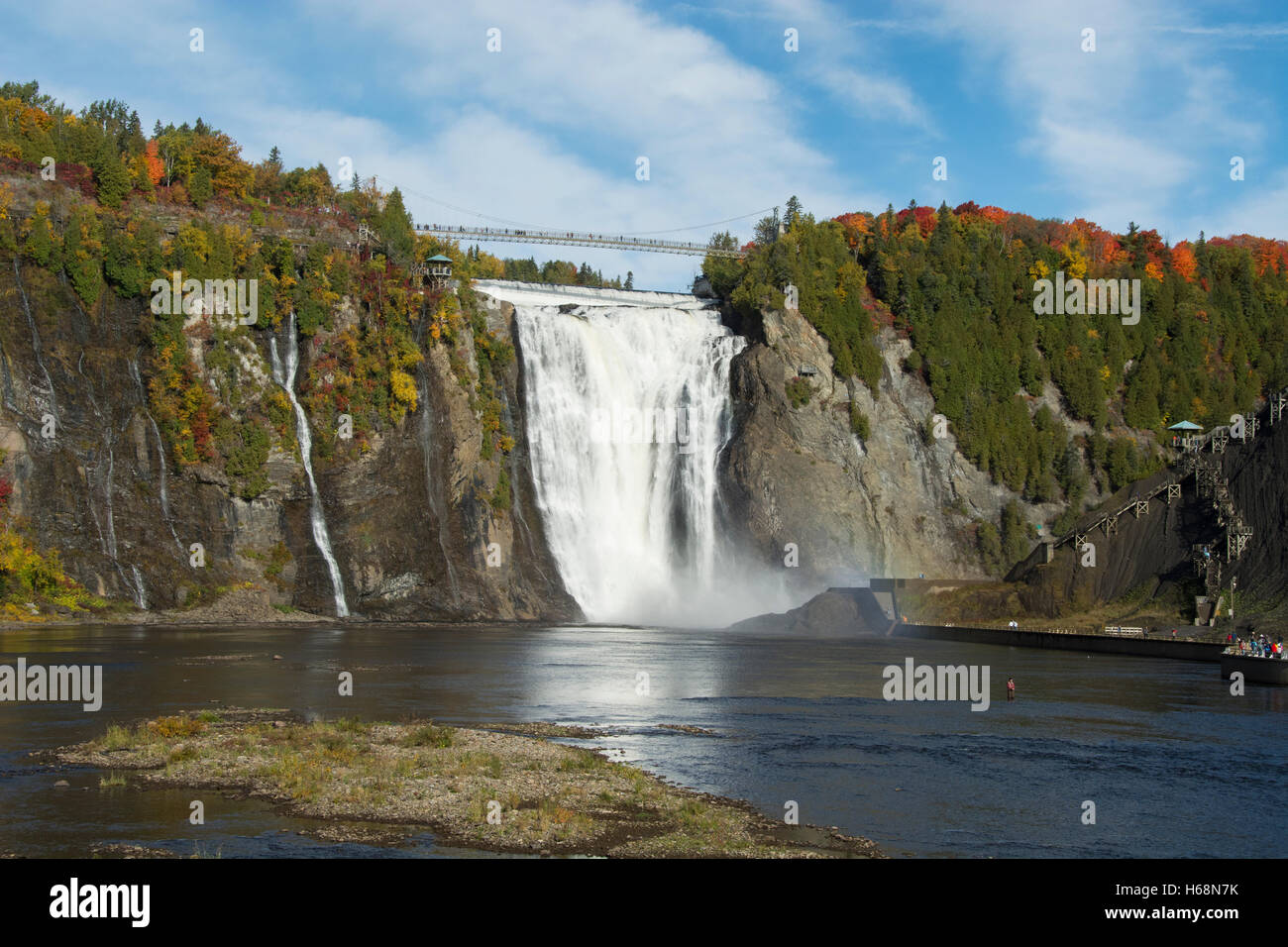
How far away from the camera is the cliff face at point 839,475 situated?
3976 inches

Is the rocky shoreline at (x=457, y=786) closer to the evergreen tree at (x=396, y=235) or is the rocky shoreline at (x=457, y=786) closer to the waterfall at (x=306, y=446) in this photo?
the waterfall at (x=306, y=446)

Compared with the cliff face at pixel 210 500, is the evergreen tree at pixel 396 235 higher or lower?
higher

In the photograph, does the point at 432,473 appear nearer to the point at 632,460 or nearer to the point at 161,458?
the point at 161,458

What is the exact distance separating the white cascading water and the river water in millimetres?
29602

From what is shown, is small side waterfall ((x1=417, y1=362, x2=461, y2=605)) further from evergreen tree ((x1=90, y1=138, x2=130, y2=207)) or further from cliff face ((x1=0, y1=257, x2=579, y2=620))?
evergreen tree ((x1=90, y1=138, x2=130, y2=207))

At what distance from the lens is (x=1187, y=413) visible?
4828 inches

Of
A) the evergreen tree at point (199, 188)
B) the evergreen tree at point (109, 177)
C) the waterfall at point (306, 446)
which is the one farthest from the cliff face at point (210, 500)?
the evergreen tree at point (199, 188)

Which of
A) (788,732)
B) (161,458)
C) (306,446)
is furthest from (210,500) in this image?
(788,732)

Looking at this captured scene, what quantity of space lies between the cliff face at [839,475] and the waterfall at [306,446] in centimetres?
3386

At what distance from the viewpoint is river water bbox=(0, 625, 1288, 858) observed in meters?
22.2

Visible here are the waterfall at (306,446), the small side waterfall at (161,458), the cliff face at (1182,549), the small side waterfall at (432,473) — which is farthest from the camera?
the small side waterfall at (432,473)

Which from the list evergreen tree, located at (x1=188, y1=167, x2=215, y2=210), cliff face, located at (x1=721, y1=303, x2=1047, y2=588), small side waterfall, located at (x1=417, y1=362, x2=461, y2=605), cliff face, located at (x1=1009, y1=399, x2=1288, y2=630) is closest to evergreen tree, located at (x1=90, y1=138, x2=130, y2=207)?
evergreen tree, located at (x1=188, y1=167, x2=215, y2=210)

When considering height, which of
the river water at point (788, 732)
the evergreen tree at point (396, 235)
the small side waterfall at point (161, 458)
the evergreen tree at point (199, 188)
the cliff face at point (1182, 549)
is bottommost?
the river water at point (788, 732)
